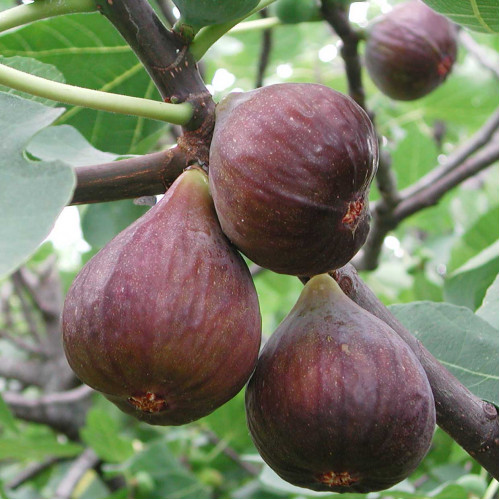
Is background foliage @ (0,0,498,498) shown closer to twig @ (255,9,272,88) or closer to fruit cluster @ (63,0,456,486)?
fruit cluster @ (63,0,456,486)

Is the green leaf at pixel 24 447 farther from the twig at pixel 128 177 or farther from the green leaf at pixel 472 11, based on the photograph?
the green leaf at pixel 472 11

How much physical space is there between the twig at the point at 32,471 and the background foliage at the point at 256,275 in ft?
0.04

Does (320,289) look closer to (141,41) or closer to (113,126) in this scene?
(141,41)

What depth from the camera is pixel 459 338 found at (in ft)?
3.88

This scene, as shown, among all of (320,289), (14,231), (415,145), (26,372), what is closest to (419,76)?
(415,145)

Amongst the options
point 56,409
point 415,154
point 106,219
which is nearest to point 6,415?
point 106,219

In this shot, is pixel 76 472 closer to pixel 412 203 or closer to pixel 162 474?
pixel 162 474

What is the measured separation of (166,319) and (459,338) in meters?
0.62

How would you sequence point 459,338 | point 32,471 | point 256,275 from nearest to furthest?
point 459,338 < point 256,275 < point 32,471

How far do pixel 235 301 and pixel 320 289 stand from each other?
0.61 feet

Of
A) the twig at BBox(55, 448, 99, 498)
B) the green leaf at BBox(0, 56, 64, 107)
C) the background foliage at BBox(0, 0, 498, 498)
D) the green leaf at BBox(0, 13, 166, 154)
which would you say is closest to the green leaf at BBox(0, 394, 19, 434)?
the background foliage at BBox(0, 0, 498, 498)

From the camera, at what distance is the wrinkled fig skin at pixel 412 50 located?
1.95m

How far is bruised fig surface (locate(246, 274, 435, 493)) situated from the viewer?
81 cm

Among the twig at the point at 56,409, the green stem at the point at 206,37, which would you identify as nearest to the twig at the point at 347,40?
the green stem at the point at 206,37
